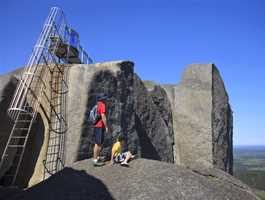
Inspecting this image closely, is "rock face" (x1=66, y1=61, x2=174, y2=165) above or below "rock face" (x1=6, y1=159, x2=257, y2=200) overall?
above

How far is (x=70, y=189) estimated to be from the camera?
1127 cm

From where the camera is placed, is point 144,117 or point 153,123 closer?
point 144,117

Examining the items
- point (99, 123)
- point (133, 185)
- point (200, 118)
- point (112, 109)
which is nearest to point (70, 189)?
point (133, 185)

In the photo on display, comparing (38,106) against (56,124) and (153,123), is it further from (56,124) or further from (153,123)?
(153,123)

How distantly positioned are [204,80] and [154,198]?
14.0m

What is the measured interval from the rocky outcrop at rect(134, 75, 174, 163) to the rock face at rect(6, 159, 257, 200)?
6.47 metres

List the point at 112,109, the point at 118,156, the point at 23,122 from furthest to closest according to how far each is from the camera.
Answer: the point at 112,109, the point at 23,122, the point at 118,156

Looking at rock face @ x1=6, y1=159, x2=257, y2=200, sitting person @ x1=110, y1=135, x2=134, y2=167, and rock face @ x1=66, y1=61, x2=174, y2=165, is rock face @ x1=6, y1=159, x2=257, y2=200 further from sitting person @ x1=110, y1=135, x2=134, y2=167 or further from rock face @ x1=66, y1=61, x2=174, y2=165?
rock face @ x1=66, y1=61, x2=174, y2=165

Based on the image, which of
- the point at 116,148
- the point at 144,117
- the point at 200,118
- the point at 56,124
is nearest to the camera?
the point at 116,148

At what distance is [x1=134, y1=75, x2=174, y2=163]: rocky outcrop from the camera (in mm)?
19953

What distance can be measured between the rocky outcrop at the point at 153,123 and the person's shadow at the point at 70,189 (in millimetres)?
7087

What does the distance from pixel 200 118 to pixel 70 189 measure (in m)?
13.1

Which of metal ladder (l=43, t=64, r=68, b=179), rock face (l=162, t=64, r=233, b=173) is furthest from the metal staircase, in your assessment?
rock face (l=162, t=64, r=233, b=173)

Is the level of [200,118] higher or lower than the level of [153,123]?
higher
